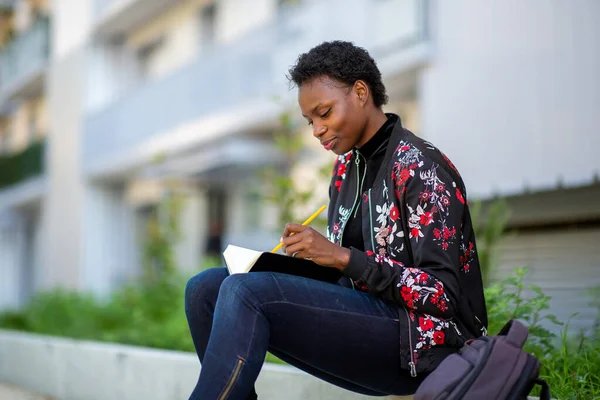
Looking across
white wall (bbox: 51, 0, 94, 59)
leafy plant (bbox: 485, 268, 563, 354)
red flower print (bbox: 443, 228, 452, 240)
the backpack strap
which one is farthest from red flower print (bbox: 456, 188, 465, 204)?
white wall (bbox: 51, 0, 94, 59)

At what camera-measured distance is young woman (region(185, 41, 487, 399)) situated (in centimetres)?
243

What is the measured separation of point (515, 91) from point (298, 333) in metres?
5.41

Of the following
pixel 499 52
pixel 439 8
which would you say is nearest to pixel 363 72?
pixel 499 52

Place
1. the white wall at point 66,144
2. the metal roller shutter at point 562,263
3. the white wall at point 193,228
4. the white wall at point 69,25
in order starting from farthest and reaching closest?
the white wall at point 66,144
the white wall at point 69,25
the white wall at point 193,228
the metal roller shutter at point 562,263

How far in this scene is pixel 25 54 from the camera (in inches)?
836

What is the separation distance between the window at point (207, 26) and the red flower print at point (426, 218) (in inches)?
505

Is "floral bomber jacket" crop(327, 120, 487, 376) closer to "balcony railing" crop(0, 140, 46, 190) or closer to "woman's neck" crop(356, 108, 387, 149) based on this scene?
"woman's neck" crop(356, 108, 387, 149)

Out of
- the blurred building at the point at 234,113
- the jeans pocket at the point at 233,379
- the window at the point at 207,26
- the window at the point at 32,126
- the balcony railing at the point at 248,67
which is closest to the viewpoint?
the jeans pocket at the point at 233,379

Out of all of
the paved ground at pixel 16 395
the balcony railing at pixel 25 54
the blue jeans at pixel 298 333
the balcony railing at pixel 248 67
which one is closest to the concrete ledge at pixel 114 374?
the paved ground at pixel 16 395

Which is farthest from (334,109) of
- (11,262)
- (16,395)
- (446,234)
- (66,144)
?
(11,262)

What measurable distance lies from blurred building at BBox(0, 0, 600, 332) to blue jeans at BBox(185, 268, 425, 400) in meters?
3.57

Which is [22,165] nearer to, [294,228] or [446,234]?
[294,228]

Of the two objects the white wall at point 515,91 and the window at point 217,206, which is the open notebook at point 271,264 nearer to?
the white wall at point 515,91

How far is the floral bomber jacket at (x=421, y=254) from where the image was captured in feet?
8.06
